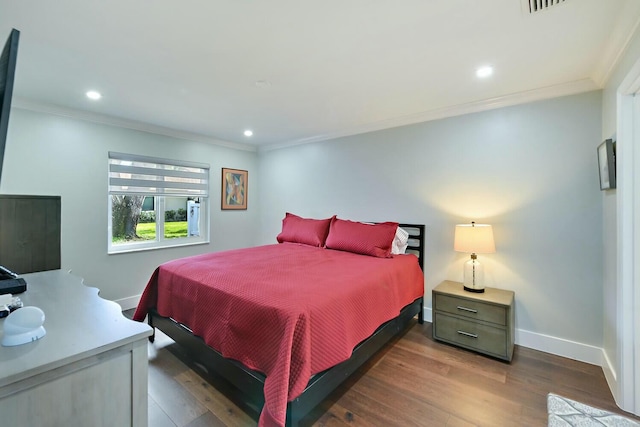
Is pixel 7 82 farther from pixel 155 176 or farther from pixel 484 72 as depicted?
pixel 155 176

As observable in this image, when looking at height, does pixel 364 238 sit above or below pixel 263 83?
below

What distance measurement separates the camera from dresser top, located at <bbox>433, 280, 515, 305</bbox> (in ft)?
7.84

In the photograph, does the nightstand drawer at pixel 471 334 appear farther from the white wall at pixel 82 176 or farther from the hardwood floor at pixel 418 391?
the white wall at pixel 82 176

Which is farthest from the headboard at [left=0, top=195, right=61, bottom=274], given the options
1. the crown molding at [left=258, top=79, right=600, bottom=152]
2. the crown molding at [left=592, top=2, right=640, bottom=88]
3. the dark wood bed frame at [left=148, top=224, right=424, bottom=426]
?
the crown molding at [left=592, top=2, right=640, bottom=88]

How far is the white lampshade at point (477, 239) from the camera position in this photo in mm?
2486

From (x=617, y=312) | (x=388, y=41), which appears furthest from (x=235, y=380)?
(x=617, y=312)

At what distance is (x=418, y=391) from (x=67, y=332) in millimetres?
Result: 2025

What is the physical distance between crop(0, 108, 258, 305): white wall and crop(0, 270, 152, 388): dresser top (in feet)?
6.79

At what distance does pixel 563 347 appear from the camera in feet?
7.92

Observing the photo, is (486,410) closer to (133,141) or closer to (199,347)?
(199,347)

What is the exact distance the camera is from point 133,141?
350 cm

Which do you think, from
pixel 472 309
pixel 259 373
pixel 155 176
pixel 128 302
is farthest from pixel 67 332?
pixel 155 176

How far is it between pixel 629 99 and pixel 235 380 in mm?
3015

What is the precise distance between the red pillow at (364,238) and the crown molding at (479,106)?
4.08ft
